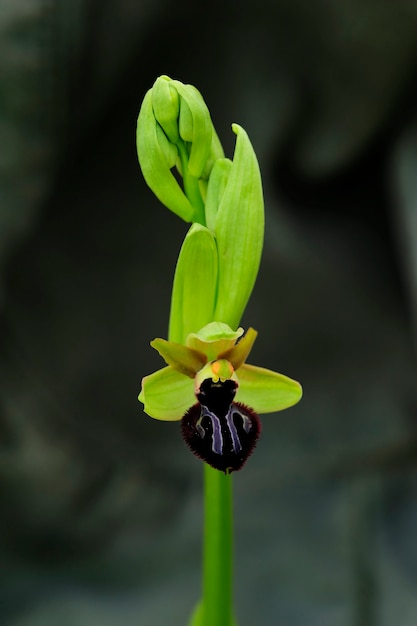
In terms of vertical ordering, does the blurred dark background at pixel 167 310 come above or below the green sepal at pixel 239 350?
above

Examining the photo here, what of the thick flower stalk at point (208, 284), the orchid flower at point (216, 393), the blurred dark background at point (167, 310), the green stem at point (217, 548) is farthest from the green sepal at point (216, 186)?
the blurred dark background at point (167, 310)

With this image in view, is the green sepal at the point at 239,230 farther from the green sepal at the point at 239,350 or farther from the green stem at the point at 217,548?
the green stem at the point at 217,548

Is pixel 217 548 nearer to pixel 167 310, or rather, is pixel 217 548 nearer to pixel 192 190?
pixel 192 190

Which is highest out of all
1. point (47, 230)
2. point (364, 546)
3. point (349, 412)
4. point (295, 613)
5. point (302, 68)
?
point (302, 68)

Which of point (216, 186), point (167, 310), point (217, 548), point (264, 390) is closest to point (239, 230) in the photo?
point (216, 186)

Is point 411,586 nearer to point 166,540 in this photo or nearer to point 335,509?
point 335,509

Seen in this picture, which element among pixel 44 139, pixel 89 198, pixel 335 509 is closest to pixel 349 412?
pixel 335 509

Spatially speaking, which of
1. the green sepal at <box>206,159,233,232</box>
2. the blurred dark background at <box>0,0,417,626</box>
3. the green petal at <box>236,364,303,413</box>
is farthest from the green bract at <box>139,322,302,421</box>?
the blurred dark background at <box>0,0,417,626</box>
